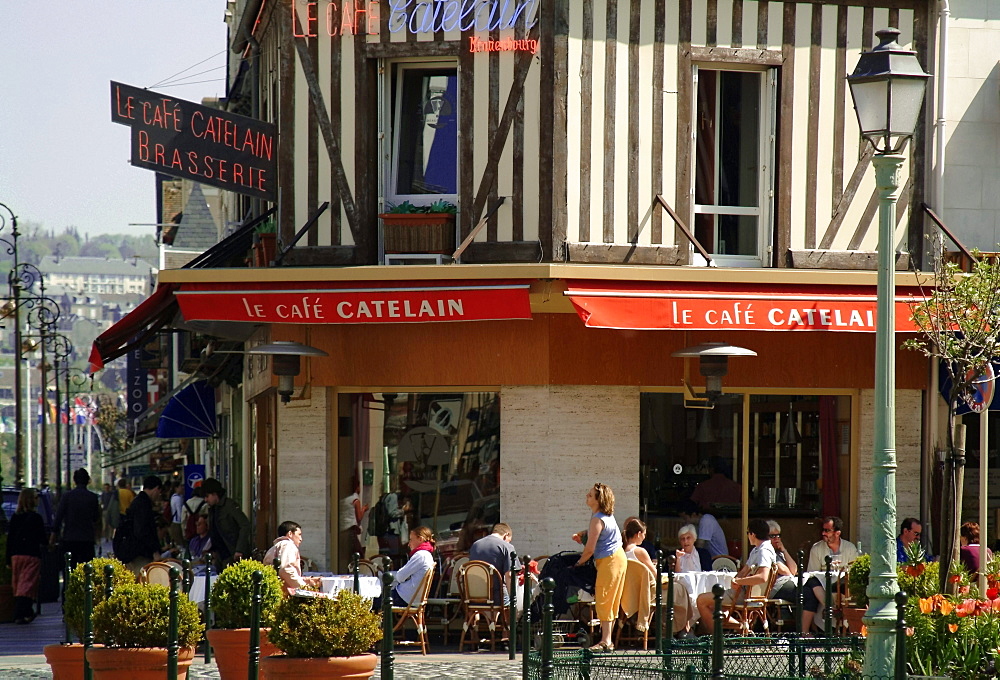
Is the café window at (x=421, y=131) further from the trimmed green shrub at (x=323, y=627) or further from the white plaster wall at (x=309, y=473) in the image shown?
the trimmed green shrub at (x=323, y=627)

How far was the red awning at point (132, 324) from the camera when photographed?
49.7 feet

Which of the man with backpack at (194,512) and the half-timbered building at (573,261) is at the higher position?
the half-timbered building at (573,261)

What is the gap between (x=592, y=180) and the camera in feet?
48.6

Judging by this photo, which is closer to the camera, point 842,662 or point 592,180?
point 842,662

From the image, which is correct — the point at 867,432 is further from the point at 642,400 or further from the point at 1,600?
the point at 1,600

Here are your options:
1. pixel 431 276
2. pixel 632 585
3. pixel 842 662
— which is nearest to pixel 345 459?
pixel 431 276

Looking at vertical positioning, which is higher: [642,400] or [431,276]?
[431,276]

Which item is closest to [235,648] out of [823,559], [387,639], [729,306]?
[387,639]

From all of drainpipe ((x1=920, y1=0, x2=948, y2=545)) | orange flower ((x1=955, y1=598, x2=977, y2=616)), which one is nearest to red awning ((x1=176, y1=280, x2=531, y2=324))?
drainpipe ((x1=920, y1=0, x2=948, y2=545))

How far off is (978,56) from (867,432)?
→ 169 inches

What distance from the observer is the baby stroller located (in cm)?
1395

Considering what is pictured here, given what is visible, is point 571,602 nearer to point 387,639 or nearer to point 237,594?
point 237,594

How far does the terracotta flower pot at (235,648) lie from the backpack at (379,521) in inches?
197

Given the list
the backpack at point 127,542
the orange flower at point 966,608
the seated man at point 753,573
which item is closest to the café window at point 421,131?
the seated man at point 753,573
